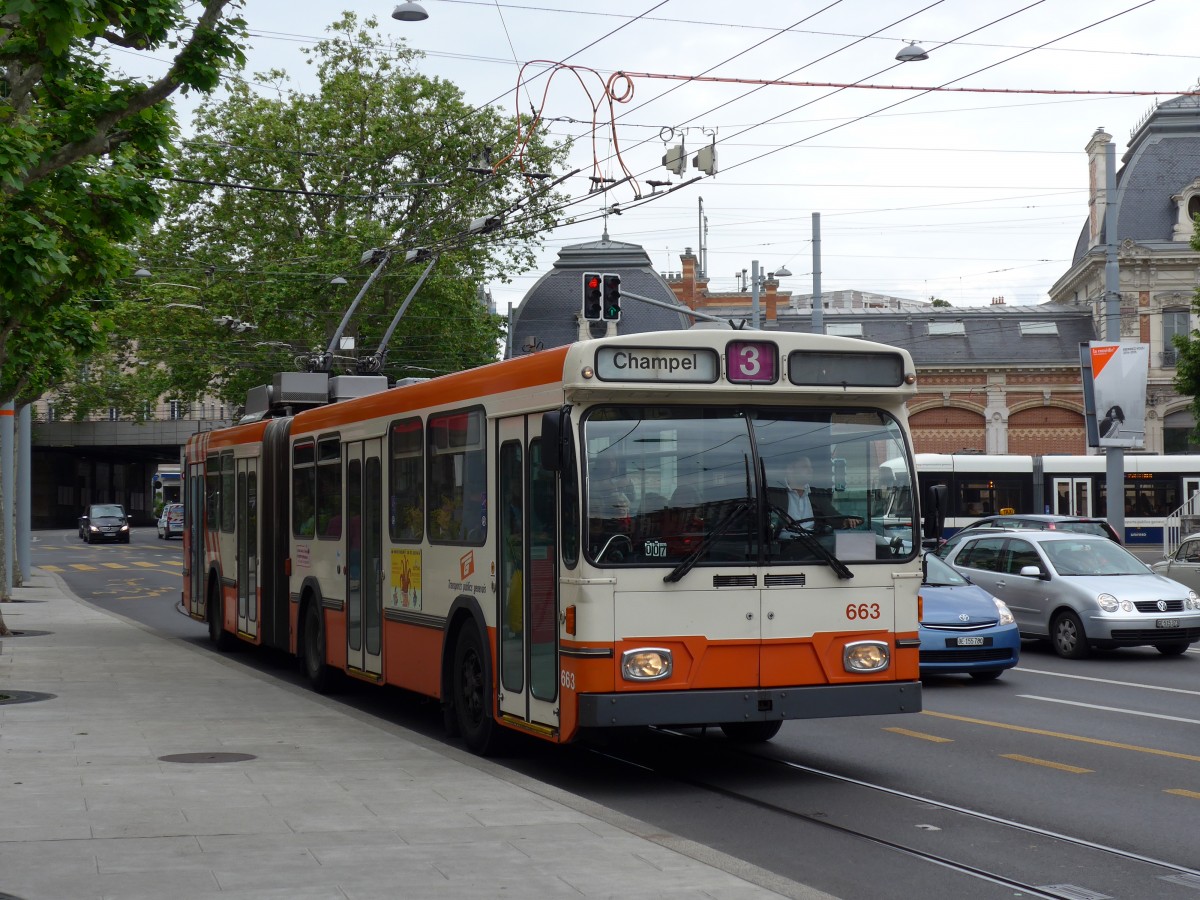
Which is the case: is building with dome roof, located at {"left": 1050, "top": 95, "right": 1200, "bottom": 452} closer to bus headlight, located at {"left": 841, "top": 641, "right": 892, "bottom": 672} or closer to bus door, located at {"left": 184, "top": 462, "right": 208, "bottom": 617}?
bus door, located at {"left": 184, "top": 462, "right": 208, "bottom": 617}

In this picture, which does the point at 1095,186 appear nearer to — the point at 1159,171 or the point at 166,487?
the point at 1159,171

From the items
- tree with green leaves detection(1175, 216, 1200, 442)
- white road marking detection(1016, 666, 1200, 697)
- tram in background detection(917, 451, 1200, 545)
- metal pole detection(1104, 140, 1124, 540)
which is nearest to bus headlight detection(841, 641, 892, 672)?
white road marking detection(1016, 666, 1200, 697)

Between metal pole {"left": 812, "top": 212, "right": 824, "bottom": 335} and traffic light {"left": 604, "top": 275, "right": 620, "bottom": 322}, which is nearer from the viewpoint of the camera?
traffic light {"left": 604, "top": 275, "right": 620, "bottom": 322}

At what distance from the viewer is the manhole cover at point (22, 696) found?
45.5 ft

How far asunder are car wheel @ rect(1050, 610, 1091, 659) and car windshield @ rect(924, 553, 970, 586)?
2322 mm

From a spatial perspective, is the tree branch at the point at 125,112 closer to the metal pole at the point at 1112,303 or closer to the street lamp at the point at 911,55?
the street lamp at the point at 911,55

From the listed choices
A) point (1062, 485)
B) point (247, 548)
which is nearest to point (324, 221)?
point (1062, 485)

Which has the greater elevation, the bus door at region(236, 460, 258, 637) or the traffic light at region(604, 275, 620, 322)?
the traffic light at region(604, 275, 620, 322)

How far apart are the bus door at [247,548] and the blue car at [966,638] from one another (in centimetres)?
773

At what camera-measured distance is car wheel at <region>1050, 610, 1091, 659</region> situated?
1875 centimetres

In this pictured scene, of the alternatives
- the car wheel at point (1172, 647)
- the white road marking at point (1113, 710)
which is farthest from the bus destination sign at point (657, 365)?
the car wheel at point (1172, 647)

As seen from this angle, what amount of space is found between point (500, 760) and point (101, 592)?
27.6 meters

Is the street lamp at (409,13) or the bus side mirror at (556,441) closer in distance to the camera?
the bus side mirror at (556,441)

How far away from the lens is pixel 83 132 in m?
13.0
